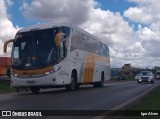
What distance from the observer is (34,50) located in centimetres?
Result: 2267

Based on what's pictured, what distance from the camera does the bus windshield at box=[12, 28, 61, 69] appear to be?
22422mm

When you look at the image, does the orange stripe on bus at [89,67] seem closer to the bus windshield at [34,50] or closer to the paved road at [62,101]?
the bus windshield at [34,50]

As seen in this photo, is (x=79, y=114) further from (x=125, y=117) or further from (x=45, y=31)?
(x=45, y=31)

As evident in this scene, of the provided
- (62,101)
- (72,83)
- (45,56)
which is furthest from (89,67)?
(62,101)

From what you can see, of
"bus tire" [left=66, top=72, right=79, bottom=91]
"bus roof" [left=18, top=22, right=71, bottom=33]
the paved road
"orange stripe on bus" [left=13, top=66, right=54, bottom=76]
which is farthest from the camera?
"bus tire" [left=66, top=72, right=79, bottom=91]

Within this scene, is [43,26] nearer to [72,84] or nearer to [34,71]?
[34,71]

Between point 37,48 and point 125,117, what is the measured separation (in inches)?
457

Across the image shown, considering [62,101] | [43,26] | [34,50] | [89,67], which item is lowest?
[62,101]

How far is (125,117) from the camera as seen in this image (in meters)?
11.8

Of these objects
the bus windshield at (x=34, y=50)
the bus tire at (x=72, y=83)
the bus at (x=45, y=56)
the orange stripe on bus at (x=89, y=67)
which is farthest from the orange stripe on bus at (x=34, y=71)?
the orange stripe on bus at (x=89, y=67)

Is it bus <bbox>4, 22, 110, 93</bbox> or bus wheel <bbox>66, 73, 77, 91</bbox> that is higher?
bus <bbox>4, 22, 110, 93</bbox>

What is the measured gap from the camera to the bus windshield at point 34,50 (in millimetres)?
22422

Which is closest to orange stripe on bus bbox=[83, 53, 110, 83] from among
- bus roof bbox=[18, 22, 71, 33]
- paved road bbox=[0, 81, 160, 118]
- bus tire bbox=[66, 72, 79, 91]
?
bus tire bbox=[66, 72, 79, 91]

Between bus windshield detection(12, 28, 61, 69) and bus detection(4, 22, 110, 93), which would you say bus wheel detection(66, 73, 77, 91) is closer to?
bus detection(4, 22, 110, 93)
